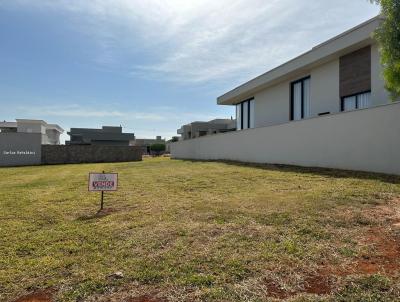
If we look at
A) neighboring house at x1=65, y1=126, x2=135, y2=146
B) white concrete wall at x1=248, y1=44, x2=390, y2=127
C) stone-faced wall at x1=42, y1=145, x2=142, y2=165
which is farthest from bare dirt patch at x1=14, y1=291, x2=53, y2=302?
neighboring house at x1=65, y1=126, x2=135, y2=146

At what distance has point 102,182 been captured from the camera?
23.6ft

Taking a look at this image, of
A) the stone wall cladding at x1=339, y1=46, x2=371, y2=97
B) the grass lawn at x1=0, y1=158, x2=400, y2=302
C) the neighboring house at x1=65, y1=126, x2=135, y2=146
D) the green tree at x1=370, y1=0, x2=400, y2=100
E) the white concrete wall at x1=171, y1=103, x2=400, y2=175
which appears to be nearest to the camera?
the grass lawn at x1=0, y1=158, x2=400, y2=302

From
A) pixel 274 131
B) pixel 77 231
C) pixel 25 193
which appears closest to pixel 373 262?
pixel 77 231

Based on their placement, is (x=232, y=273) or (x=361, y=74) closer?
(x=232, y=273)

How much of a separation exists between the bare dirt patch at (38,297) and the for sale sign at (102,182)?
3609 mm

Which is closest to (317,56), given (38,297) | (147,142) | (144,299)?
(144,299)

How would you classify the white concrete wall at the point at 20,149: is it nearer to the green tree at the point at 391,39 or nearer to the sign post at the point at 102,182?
the sign post at the point at 102,182

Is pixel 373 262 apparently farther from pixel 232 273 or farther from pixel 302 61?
pixel 302 61

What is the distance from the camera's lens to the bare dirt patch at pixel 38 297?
11.1 feet

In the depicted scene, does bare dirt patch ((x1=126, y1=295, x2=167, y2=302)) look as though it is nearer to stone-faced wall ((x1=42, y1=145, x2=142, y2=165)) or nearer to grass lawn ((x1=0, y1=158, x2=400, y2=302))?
grass lawn ((x1=0, y1=158, x2=400, y2=302))

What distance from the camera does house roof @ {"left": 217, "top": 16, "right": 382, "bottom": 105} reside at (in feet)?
45.4

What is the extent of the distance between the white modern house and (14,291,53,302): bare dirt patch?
988cm

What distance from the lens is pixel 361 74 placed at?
14734 mm

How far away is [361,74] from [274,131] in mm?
4674
